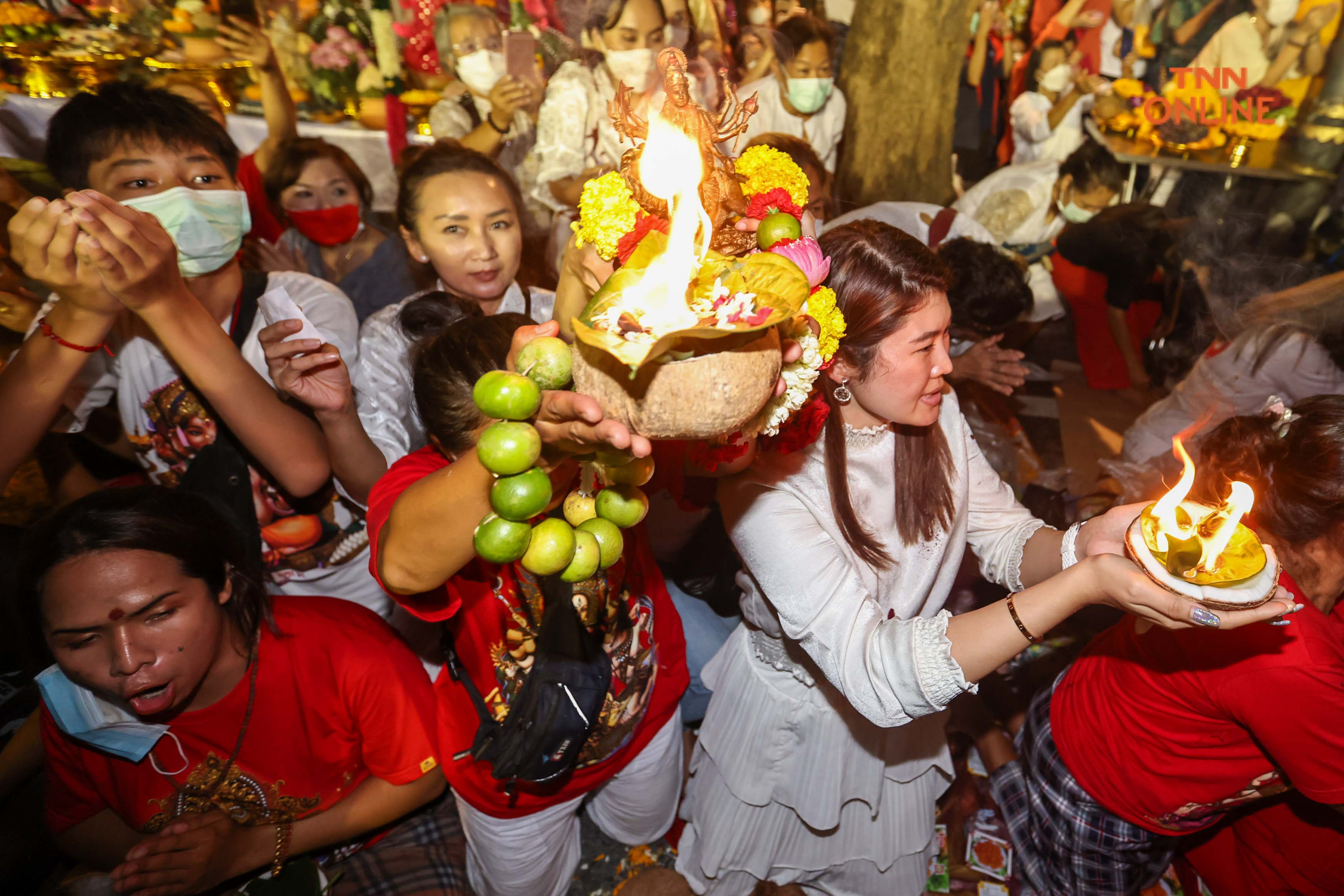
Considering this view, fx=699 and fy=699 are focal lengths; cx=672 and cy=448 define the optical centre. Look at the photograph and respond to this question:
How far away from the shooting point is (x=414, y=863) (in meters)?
2.28

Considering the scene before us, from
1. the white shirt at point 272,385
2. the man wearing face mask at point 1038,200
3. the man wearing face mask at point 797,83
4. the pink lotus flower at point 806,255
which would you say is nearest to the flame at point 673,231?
the pink lotus flower at point 806,255

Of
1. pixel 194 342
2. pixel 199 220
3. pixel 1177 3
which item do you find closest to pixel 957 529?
pixel 194 342

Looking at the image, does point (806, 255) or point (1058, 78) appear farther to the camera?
point (1058, 78)

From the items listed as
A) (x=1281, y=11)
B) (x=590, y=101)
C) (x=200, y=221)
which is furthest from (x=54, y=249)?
(x=1281, y=11)

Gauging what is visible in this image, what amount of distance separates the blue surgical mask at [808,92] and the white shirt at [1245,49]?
482 centimetres

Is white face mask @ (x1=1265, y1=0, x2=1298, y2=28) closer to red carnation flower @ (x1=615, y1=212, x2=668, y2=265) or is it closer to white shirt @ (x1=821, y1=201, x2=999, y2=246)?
Result: white shirt @ (x1=821, y1=201, x2=999, y2=246)

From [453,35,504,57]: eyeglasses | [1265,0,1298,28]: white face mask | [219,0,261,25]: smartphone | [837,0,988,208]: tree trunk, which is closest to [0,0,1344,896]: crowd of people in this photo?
[453,35,504,57]: eyeglasses

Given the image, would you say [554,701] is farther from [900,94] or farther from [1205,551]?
[900,94]

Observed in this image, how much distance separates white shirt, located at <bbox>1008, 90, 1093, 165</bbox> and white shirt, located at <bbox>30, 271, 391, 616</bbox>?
6950 mm

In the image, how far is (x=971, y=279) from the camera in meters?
3.32

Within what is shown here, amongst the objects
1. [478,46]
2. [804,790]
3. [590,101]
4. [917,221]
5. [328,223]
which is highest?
[478,46]

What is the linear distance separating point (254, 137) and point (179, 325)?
3.91 meters

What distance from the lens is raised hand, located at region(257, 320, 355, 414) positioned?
6.48ft

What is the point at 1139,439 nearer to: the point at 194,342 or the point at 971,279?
the point at 971,279
